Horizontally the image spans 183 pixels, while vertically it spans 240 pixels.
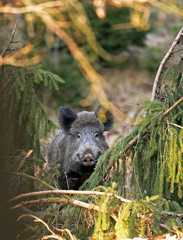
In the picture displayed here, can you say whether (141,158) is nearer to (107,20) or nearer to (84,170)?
(84,170)

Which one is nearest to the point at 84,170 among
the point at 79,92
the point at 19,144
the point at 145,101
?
the point at 19,144

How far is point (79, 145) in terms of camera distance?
773cm

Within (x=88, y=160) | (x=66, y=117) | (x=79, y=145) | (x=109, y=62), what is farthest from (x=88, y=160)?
(x=109, y=62)

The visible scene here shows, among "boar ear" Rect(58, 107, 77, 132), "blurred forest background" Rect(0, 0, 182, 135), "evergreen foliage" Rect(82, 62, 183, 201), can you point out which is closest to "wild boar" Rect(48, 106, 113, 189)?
"boar ear" Rect(58, 107, 77, 132)

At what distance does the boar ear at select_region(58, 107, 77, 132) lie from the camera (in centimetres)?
816

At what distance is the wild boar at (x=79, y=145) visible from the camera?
7.38 meters

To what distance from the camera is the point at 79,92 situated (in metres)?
16.3

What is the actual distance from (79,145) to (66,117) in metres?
0.73

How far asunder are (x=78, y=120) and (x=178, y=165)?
3924 millimetres

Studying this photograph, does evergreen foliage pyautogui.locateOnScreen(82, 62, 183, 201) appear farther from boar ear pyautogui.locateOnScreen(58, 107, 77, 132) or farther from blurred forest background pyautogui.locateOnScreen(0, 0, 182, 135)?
blurred forest background pyautogui.locateOnScreen(0, 0, 182, 135)

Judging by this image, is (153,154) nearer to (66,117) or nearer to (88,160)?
(88,160)

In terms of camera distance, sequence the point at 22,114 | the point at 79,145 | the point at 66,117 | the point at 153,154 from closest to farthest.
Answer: the point at 153,154 < the point at 22,114 < the point at 79,145 < the point at 66,117

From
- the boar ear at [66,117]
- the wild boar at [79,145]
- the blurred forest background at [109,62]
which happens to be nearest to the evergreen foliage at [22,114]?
the wild boar at [79,145]

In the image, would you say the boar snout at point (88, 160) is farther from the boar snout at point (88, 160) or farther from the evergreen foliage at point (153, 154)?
the evergreen foliage at point (153, 154)
